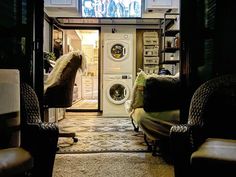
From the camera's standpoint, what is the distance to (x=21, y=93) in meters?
1.94

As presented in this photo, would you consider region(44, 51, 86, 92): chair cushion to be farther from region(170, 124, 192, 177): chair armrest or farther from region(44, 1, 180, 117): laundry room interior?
region(44, 1, 180, 117): laundry room interior

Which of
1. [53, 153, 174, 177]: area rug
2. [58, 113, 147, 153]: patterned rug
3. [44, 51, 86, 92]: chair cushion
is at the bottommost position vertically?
[58, 113, 147, 153]: patterned rug

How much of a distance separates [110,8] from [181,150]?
204 inches

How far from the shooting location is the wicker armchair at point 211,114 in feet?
5.71

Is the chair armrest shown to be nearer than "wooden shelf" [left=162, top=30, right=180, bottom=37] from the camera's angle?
Yes

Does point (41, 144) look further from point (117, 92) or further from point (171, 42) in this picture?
point (117, 92)

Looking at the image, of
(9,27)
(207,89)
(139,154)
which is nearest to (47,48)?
(139,154)

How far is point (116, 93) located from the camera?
732cm

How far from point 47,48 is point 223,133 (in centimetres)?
571

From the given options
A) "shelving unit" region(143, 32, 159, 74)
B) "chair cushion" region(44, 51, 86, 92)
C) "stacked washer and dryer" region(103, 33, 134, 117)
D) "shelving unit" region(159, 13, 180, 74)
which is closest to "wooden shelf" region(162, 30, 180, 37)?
"shelving unit" region(159, 13, 180, 74)

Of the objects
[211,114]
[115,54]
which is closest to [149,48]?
[115,54]

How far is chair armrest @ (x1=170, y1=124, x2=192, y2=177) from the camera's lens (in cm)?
161

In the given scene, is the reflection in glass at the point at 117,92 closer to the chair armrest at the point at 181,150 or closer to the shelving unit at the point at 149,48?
the shelving unit at the point at 149,48

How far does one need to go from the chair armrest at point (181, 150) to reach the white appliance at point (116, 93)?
5503mm
